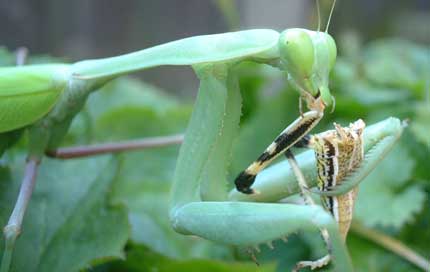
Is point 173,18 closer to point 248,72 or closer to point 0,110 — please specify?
point 248,72

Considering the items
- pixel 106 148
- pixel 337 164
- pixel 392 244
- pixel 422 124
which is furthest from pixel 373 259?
pixel 106 148

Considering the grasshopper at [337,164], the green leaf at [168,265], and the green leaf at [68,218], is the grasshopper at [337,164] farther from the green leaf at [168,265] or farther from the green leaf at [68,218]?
the green leaf at [68,218]

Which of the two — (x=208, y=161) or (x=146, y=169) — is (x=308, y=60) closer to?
(x=208, y=161)

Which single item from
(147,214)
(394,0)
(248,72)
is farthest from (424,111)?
(394,0)

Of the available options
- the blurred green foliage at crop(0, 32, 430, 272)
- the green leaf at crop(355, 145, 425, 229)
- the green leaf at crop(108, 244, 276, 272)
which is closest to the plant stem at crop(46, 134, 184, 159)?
the blurred green foliage at crop(0, 32, 430, 272)

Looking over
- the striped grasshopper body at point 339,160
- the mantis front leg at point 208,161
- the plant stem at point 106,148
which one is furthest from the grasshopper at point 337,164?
the plant stem at point 106,148

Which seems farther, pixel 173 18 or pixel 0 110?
pixel 173 18
